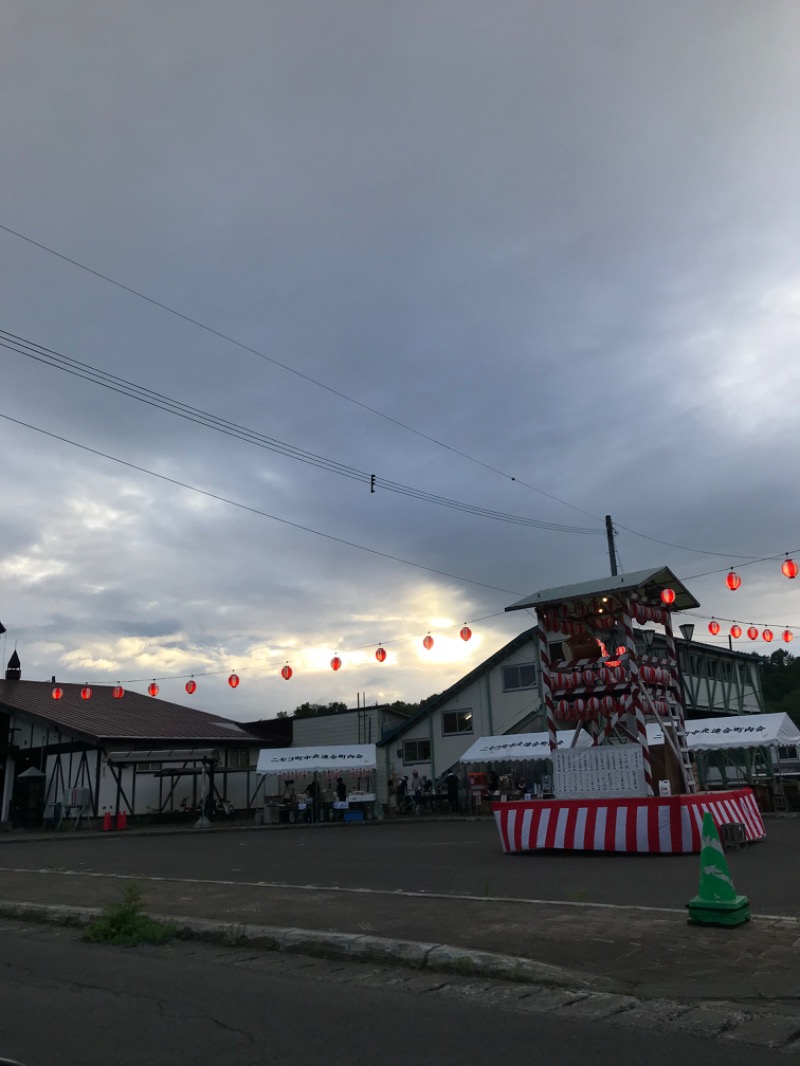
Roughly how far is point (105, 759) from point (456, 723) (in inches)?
603

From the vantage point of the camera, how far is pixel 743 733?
25.8 metres

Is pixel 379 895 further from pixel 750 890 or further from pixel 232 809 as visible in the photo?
pixel 232 809

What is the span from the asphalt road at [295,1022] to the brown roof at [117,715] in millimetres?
29093

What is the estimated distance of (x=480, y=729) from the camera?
3784 centimetres

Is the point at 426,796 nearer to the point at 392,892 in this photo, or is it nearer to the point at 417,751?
the point at 417,751

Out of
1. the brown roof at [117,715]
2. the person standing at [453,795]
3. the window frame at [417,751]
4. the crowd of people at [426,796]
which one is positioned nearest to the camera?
the person standing at [453,795]

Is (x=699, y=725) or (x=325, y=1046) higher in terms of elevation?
(x=699, y=725)

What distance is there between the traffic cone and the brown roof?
30306 millimetres

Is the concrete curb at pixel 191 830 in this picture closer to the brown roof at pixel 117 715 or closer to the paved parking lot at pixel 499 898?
the brown roof at pixel 117 715

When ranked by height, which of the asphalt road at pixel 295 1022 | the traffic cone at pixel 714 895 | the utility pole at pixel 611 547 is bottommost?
the asphalt road at pixel 295 1022

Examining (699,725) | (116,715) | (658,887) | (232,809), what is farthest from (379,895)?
(116,715)

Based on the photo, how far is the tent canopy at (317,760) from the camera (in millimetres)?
32406

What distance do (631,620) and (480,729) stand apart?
23.3m

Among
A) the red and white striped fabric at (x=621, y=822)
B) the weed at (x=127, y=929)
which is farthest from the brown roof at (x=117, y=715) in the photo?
the weed at (x=127, y=929)
